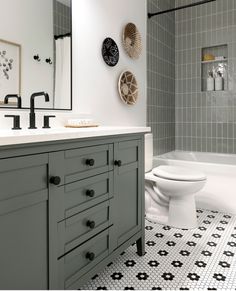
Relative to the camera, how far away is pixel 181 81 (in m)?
4.05

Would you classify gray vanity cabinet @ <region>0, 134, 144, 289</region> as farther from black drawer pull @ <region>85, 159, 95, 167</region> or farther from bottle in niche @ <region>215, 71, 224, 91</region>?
bottle in niche @ <region>215, 71, 224, 91</region>

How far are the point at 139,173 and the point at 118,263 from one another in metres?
0.59

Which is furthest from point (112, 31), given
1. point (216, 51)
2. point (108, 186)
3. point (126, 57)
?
point (216, 51)

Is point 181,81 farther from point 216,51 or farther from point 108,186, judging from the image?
point 108,186

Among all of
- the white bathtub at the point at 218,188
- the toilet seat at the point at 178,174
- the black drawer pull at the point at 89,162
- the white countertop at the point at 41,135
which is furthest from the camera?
the white bathtub at the point at 218,188

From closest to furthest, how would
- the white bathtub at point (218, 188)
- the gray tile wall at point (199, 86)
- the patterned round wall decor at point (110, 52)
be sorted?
1. the patterned round wall decor at point (110, 52)
2. the white bathtub at point (218, 188)
3. the gray tile wall at point (199, 86)

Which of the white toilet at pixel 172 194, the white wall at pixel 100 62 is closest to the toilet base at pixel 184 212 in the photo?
the white toilet at pixel 172 194

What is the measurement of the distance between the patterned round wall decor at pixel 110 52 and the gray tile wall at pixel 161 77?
791 millimetres

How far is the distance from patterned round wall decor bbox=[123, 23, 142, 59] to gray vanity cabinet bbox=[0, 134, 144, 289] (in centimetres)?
130

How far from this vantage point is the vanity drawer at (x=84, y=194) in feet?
4.19

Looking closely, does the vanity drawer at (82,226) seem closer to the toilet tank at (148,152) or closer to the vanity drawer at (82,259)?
the vanity drawer at (82,259)

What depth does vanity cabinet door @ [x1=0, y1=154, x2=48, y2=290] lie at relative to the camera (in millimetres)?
A: 1026

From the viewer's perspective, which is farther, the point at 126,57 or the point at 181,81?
the point at 181,81

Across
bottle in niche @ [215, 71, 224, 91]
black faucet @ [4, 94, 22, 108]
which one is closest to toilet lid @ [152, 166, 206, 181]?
black faucet @ [4, 94, 22, 108]
